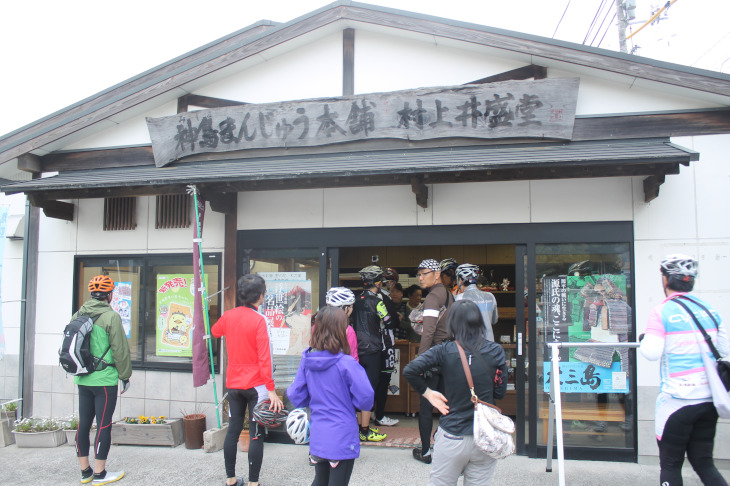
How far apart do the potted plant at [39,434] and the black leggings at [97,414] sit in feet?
5.66

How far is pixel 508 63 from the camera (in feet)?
19.5

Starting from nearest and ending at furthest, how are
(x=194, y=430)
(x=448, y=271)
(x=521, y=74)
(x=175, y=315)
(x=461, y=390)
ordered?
(x=461, y=390) < (x=521, y=74) < (x=194, y=430) < (x=175, y=315) < (x=448, y=271)

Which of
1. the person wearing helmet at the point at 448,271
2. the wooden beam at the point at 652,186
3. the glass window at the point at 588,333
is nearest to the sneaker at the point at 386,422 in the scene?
the person wearing helmet at the point at 448,271

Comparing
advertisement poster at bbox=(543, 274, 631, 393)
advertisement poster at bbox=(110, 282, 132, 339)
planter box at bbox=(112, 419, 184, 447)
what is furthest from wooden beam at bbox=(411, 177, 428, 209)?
advertisement poster at bbox=(110, 282, 132, 339)

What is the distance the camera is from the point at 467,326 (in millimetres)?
3316

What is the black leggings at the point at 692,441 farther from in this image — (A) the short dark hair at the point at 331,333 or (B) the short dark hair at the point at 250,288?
(B) the short dark hair at the point at 250,288

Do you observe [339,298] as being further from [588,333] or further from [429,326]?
[588,333]

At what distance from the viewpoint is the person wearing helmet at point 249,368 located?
4.62 metres

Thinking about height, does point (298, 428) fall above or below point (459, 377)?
below

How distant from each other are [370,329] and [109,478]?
3.03 meters

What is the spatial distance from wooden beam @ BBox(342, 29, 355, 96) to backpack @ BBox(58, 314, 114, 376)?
3730 millimetres

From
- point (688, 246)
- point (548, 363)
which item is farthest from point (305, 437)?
point (688, 246)

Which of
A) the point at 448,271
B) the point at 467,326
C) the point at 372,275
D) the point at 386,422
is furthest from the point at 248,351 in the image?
the point at 448,271

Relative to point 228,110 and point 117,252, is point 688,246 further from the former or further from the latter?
point 117,252
